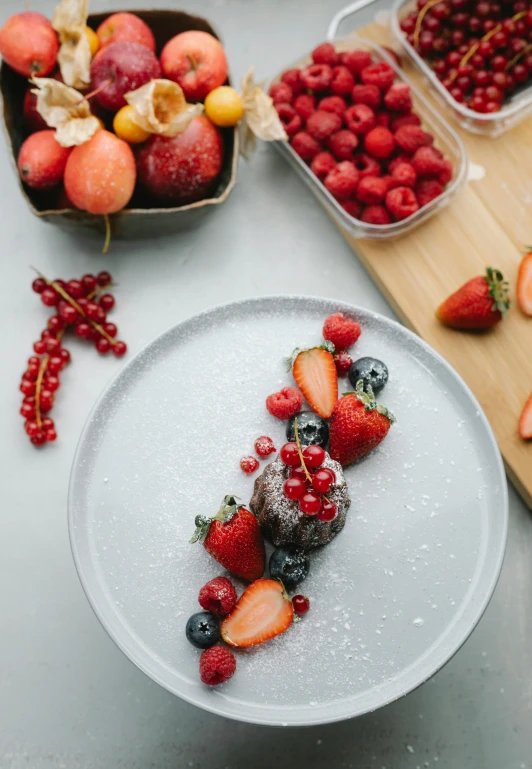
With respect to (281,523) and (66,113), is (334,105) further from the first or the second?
(281,523)

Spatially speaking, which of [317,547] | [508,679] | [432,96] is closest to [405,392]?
[317,547]

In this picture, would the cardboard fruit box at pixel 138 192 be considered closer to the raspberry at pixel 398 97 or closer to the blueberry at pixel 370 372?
the raspberry at pixel 398 97

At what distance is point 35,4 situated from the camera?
5.57 feet

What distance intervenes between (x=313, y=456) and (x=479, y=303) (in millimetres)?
538

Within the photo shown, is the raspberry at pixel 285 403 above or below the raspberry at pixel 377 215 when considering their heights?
below

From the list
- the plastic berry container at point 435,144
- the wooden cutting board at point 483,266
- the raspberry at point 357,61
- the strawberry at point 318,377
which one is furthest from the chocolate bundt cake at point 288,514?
the raspberry at point 357,61

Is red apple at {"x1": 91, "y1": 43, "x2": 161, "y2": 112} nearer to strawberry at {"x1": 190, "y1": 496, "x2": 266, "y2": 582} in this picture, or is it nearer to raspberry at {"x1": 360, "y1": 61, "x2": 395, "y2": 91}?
raspberry at {"x1": 360, "y1": 61, "x2": 395, "y2": 91}

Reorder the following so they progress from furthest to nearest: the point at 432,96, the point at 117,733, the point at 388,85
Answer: the point at 432,96
the point at 388,85
the point at 117,733

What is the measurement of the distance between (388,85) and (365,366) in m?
0.66

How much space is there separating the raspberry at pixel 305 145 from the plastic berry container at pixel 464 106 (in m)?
0.33

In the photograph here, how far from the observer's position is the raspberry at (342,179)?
1.46 metres

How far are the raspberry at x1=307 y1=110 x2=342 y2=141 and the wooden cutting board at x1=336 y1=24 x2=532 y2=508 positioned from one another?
0.70ft

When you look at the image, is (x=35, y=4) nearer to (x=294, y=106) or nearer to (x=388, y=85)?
(x=294, y=106)

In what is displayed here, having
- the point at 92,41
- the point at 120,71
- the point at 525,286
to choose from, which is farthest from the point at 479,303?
the point at 92,41
